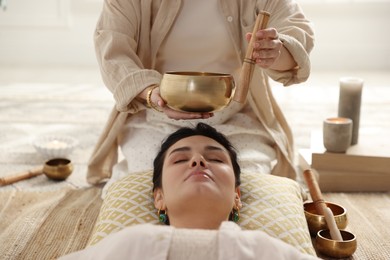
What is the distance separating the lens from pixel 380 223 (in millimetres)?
2223

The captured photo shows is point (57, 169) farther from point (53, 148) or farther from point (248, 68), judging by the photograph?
point (248, 68)

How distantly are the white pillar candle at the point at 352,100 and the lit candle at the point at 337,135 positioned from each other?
140 millimetres

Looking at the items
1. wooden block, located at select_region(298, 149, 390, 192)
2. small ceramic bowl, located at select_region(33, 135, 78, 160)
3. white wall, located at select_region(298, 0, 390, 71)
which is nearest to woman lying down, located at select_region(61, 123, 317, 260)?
wooden block, located at select_region(298, 149, 390, 192)

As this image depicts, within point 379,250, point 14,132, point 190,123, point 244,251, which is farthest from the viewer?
point 14,132

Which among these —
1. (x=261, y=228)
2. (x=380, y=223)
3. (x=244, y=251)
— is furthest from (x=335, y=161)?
(x=244, y=251)

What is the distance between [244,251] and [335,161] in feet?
4.49

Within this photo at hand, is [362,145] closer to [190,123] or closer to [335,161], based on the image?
[335,161]

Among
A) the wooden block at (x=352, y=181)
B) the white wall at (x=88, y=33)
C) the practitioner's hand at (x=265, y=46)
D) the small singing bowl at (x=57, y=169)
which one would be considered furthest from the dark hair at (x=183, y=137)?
the white wall at (x=88, y=33)

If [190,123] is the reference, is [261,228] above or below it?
below

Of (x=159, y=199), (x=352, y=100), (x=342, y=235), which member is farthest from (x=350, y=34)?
(x=159, y=199)

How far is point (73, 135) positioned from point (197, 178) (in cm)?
192


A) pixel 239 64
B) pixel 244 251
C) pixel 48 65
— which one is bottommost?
pixel 48 65

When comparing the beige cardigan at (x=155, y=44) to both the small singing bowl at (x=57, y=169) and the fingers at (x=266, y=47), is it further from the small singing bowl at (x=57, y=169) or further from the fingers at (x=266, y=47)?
the small singing bowl at (x=57, y=169)

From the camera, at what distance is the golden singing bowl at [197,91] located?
1545 millimetres
